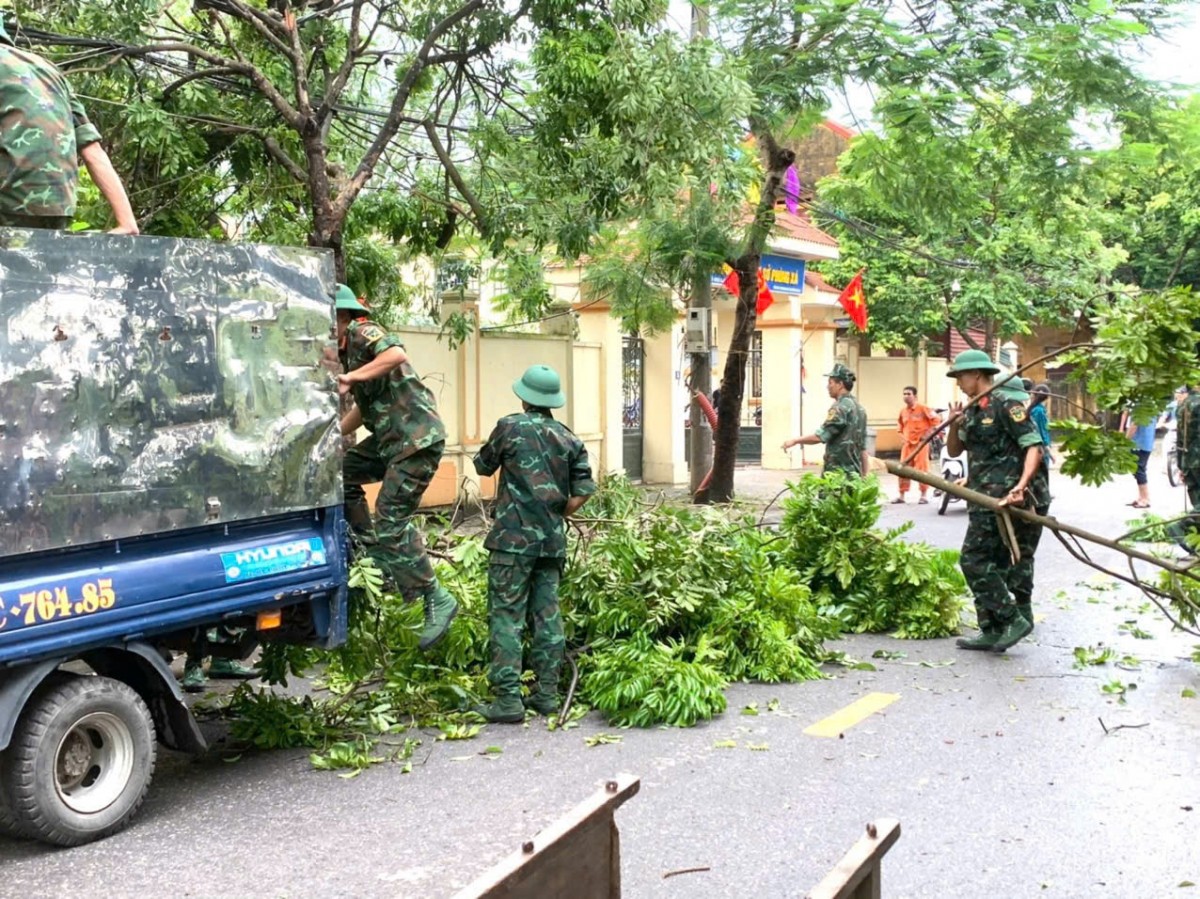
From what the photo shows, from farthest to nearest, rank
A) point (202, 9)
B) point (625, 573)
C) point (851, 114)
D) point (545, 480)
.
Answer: point (851, 114), point (202, 9), point (625, 573), point (545, 480)

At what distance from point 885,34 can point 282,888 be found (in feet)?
30.3

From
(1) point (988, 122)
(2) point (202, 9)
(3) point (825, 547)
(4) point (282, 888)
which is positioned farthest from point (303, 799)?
(1) point (988, 122)

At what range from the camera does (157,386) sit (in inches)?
174

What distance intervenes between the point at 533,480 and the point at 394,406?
0.78m

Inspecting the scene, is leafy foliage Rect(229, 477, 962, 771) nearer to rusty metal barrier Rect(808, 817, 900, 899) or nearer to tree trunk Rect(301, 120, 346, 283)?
tree trunk Rect(301, 120, 346, 283)

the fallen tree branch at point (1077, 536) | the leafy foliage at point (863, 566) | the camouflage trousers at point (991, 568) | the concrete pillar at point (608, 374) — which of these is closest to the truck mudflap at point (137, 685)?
the fallen tree branch at point (1077, 536)

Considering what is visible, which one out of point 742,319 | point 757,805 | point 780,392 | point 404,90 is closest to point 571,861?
point 757,805

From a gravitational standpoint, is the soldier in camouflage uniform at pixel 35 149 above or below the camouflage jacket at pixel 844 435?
above

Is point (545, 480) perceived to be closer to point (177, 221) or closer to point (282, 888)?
point (282, 888)

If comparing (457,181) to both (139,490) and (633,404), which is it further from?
(633,404)

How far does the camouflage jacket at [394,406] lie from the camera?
5941 mm

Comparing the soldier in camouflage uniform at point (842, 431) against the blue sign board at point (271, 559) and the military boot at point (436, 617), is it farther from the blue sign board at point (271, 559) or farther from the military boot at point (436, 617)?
the blue sign board at point (271, 559)

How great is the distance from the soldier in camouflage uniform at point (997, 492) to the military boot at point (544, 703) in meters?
2.98

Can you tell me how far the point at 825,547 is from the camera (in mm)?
8562
